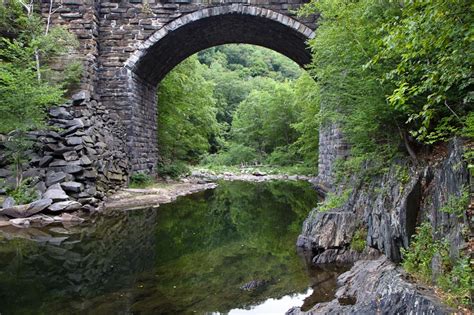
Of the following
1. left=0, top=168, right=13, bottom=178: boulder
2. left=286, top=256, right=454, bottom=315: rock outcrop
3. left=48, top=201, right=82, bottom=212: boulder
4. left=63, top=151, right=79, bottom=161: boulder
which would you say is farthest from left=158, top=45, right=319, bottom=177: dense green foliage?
left=0, top=168, right=13, bottom=178: boulder

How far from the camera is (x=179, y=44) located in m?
15.5

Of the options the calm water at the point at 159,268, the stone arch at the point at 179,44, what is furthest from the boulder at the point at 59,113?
the calm water at the point at 159,268

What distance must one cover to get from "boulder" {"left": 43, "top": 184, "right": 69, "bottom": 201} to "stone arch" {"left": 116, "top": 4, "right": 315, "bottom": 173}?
4.49m

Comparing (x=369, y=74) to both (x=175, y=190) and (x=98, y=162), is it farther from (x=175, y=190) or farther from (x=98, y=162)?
(x=175, y=190)

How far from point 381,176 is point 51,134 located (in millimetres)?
8914

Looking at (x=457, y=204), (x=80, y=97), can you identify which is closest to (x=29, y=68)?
(x=80, y=97)

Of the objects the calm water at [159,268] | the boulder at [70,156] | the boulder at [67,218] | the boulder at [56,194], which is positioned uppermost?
the boulder at [70,156]

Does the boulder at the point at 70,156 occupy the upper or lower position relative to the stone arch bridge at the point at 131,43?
lower

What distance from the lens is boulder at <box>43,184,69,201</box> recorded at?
31.5 ft

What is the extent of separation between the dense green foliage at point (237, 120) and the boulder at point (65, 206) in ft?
20.6

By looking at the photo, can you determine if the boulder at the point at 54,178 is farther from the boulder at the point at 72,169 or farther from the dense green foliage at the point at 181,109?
the dense green foliage at the point at 181,109

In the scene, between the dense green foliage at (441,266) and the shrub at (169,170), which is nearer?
the dense green foliage at (441,266)

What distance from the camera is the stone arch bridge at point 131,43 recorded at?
12773 millimetres

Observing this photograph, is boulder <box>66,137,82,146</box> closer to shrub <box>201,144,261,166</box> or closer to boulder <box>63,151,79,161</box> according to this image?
boulder <box>63,151,79,161</box>
